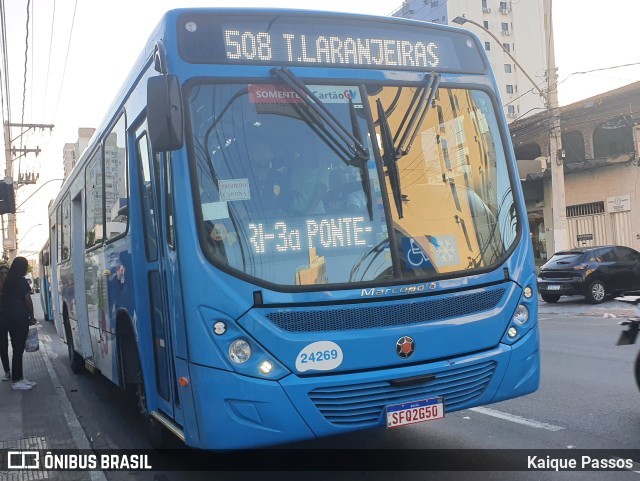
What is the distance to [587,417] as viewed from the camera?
6.18 metres

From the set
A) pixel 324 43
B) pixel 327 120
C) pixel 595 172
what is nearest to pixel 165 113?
pixel 327 120

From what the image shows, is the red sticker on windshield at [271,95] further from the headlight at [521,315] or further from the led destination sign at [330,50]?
the headlight at [521,315]

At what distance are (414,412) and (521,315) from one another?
3.68 feet

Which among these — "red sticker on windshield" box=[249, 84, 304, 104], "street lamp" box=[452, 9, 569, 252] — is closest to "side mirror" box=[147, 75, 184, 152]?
"red sticker on windshield" box=[249, 84, 304, 104]

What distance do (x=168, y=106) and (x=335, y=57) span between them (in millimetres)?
1267

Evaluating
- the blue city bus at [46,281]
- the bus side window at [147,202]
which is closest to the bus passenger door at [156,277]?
the bus side window at [147,202]

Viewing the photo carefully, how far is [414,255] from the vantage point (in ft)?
15.0

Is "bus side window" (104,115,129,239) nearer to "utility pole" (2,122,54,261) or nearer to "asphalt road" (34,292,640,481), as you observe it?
"asphalt road" (34,292,640,481)

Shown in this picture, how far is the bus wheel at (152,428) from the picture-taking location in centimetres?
561

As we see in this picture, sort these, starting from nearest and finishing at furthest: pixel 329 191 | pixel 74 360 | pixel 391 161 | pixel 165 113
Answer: pixel 165 113, pixel 329 191, pixel 391 161, pixel 74 360

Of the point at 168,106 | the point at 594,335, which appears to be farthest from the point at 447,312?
the point at 594,335

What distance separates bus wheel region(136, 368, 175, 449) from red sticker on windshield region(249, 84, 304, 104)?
8.30ft

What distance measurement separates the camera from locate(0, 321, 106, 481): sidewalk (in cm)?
542

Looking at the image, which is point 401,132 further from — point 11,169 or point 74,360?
point 11,169
